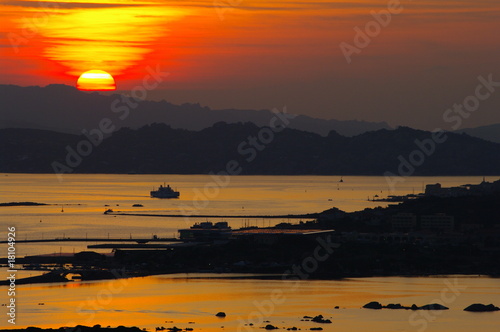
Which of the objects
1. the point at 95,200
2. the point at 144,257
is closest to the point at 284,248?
the point at 144,257

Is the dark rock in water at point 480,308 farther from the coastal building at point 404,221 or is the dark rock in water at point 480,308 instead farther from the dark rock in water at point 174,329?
the coastal building at point 404,221

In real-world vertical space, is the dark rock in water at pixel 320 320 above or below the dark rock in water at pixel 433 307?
below

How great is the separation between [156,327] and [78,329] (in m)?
2.50

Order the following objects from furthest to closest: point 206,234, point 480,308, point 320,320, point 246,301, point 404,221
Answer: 1. point 404,221
2. point 206,234
3. point 246,301
4. point 480,308
5. point 320,320

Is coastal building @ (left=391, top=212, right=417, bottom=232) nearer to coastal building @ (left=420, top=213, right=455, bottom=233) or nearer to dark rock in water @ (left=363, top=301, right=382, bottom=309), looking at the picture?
coastal building @ (left=420, top=213, right=455, bottom=233)

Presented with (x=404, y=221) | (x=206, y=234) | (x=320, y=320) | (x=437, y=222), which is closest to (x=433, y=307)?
(x=320, y=320)

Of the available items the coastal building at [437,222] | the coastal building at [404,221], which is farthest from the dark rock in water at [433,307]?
the coastal building at [437,222]

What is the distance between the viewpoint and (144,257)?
49812mm

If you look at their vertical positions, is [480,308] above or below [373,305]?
below

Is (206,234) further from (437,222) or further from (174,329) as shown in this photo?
(174,329)

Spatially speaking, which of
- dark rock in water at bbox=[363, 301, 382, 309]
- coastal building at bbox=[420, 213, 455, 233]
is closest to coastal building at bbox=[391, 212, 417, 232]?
coastal building at bbox=[420, 213, 455, 233]

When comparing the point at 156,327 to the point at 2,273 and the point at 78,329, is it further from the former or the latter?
the point at 2,273

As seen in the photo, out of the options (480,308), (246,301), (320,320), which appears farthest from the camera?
(246,301)

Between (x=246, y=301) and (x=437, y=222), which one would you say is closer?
(x=246, y=301)
